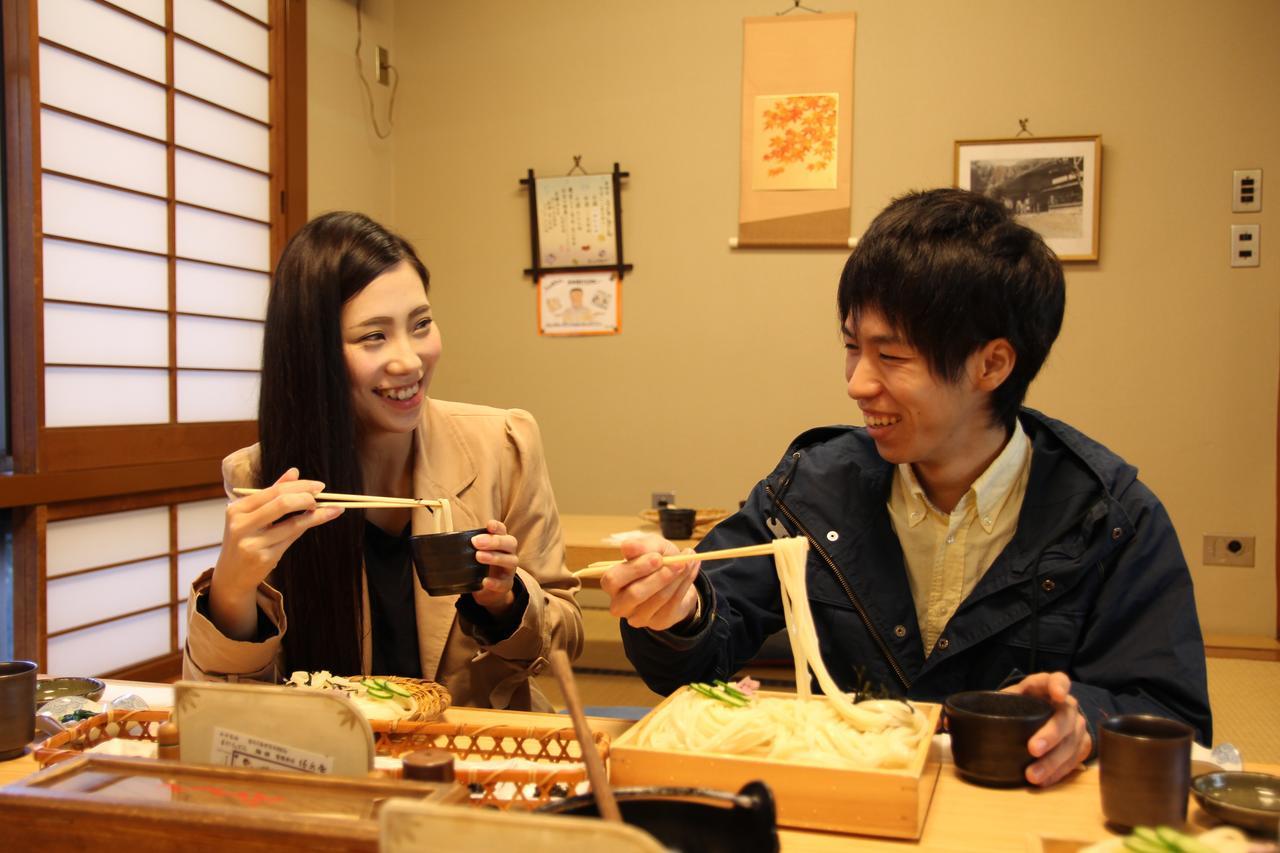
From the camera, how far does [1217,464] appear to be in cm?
451

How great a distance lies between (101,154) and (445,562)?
2.63m

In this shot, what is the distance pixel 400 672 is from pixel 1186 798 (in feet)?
4.18

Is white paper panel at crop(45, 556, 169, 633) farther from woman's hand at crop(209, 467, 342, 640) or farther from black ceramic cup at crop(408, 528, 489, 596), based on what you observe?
black ceramic cup at crop(408, 528, 489, 596)

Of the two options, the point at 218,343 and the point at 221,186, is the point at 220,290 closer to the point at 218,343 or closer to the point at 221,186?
the point at 218,343

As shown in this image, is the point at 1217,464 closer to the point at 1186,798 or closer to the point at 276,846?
the point at 1186,798

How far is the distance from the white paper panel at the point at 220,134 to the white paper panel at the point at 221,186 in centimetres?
4

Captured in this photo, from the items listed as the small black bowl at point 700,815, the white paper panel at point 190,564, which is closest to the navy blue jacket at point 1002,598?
the small black bowl at point 700,815

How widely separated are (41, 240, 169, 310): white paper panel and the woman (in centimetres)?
175

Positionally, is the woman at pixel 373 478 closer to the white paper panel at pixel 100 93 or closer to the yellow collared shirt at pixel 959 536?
the yellow collared shirt at pixel 959 536

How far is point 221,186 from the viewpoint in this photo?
4.01m

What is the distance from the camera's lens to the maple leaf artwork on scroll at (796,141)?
4.82m

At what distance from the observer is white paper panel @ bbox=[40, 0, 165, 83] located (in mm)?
3209

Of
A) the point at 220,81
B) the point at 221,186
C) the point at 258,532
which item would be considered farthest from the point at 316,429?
the point at 220,81

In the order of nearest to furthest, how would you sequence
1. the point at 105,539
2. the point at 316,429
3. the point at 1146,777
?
the point at 1146,777 < the point at 316,429 < the point at 105,539
